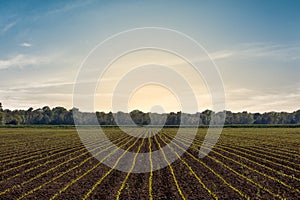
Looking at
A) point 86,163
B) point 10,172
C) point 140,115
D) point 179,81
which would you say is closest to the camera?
point 10,172

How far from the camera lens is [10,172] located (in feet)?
54.7

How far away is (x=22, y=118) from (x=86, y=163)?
151m

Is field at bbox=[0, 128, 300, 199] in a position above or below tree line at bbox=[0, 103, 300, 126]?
below

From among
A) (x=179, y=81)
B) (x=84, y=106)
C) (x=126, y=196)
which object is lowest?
(x=126, y=196)

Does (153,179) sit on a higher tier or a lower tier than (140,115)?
lower

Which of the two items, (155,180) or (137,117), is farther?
(137,117)

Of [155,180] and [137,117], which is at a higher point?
[137,117]

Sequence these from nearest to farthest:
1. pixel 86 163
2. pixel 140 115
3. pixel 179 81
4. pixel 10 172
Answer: pixel 10 172 < pixel 86 163 < pixel 179 81 < pixel 140 115

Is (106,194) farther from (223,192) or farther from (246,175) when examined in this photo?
(246,175)

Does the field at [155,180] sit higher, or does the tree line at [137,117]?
the tree line at [137,117]

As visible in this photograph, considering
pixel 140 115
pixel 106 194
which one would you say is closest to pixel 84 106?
pixel 106 194

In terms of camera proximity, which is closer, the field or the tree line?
the field

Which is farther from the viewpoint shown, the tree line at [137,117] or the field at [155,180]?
the tree line at [137,117]

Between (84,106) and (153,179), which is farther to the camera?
(84,106)
